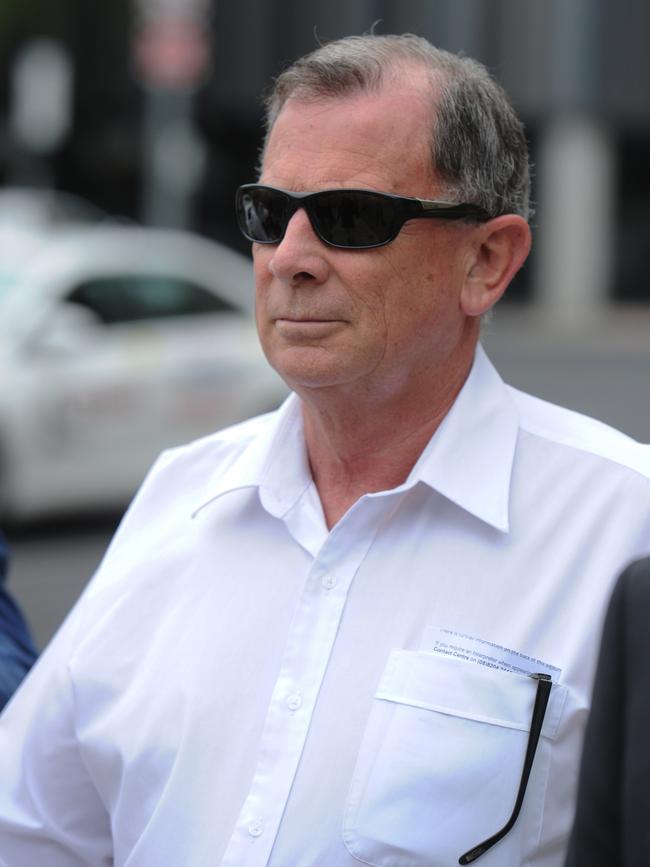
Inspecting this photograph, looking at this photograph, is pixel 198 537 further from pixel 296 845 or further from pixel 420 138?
pixel 420 138

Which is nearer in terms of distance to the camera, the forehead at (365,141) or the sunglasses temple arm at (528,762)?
the sunglasses temple arm at (528,762)

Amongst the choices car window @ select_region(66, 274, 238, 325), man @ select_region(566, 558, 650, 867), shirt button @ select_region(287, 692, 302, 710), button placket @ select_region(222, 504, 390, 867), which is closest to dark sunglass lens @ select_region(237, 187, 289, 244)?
button placket @ select_region(222, 504, 390, 867)

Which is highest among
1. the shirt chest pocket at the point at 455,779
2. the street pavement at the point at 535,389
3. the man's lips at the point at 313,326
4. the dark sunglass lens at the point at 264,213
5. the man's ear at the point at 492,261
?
the dark sunglass lens at the point at 264,213

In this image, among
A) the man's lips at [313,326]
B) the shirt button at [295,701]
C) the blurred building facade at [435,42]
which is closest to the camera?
the shirt button at [295,701]

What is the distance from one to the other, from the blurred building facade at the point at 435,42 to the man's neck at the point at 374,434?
22348 millimetres

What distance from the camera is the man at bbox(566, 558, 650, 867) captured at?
1.51m

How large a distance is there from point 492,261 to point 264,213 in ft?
1.18

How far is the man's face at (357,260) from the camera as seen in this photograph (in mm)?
2234

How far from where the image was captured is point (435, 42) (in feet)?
89.1

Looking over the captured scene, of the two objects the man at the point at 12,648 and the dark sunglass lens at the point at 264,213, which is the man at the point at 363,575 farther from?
the man at the point at 12,648

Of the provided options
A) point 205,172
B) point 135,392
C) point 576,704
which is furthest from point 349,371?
point 205,172

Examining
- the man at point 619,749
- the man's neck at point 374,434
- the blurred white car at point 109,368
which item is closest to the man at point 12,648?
the man's neck at point 374,434

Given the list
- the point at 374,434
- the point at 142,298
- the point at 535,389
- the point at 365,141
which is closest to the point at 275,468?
the point at 374,434

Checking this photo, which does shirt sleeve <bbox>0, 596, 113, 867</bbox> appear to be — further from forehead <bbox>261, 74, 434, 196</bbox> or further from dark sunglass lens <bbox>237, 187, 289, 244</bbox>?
forehead <bbox>261, 74, 434, 196</bbox>
